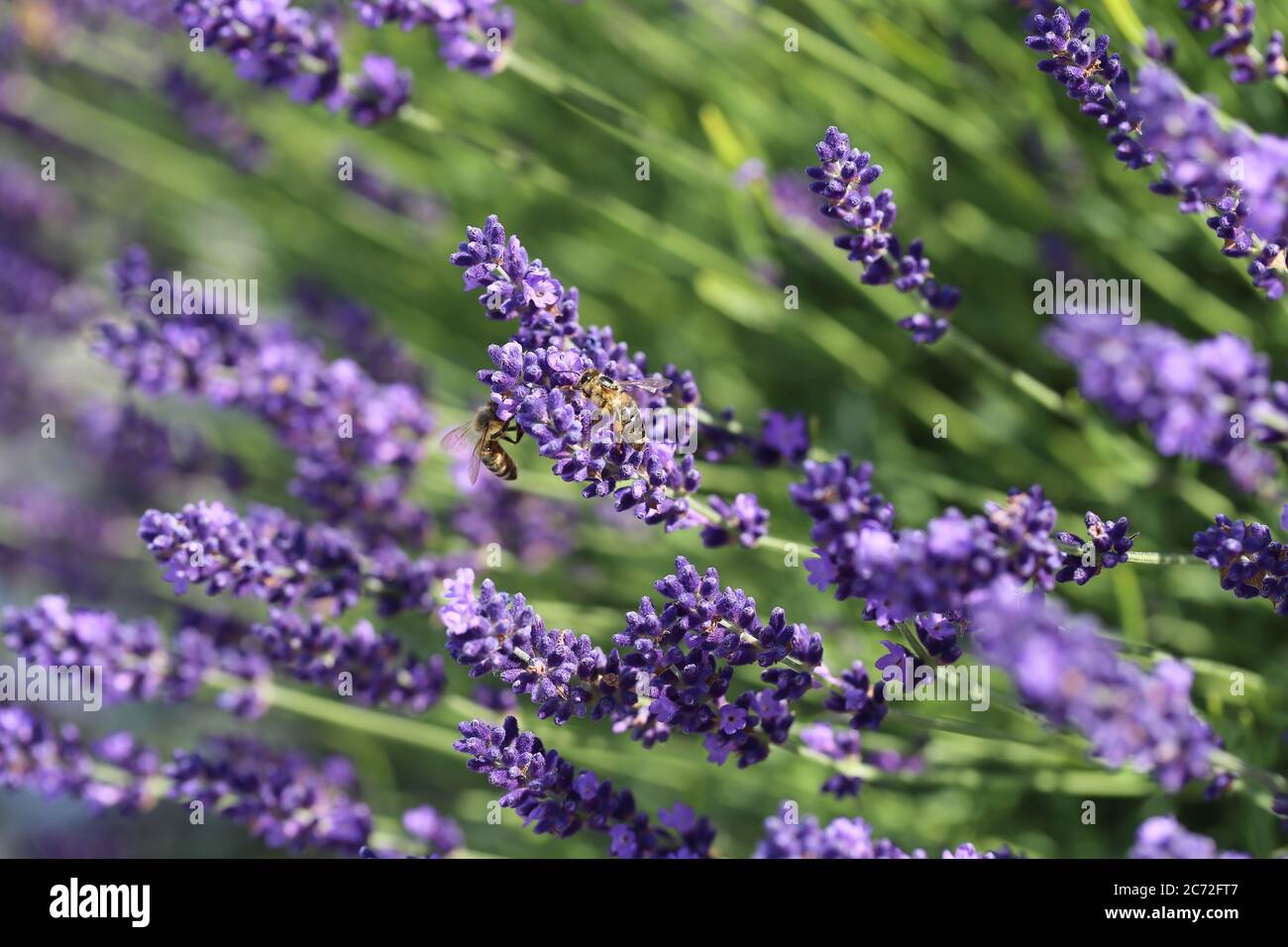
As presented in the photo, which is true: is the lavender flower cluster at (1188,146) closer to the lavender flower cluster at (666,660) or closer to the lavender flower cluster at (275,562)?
the lavender flower cluster at (666,660)

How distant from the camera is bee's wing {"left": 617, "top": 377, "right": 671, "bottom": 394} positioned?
137 centimetres

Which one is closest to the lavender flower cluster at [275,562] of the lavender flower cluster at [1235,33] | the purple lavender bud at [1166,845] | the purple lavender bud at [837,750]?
the purple lavender bud at [837,750]

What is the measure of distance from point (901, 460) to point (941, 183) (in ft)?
2.14

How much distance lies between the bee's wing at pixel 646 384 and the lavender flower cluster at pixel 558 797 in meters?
0.44

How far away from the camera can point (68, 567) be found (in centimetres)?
270

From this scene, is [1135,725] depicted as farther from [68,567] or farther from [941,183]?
[68,567]

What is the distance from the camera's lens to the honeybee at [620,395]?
135 centimetres

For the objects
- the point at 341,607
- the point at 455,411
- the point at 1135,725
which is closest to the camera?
the point at 1135,725

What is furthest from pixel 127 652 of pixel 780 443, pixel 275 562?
pixel 780 443
